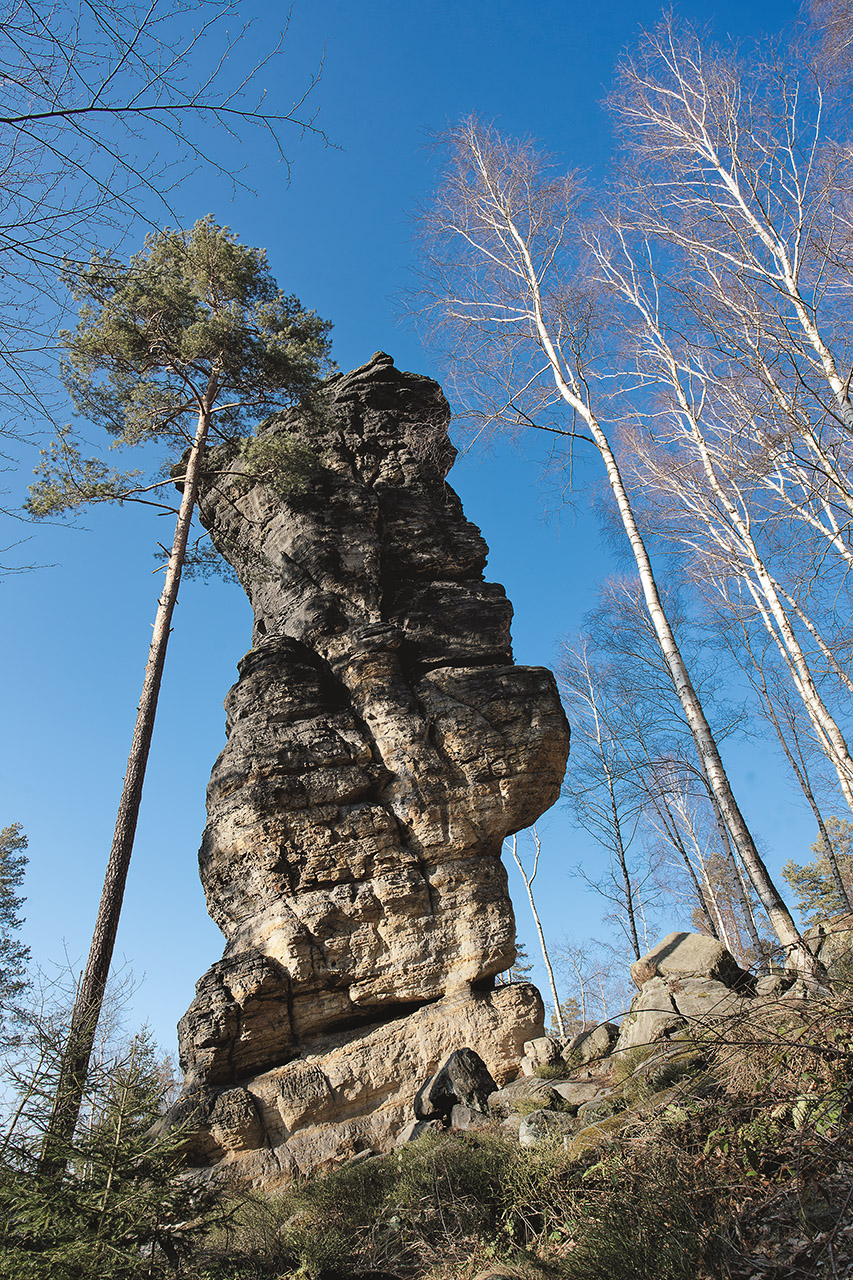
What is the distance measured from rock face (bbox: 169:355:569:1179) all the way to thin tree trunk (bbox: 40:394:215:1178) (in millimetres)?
1543

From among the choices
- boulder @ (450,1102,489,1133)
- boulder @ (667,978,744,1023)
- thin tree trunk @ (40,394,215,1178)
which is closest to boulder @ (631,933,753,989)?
boulder @ (667,978,744,1023)

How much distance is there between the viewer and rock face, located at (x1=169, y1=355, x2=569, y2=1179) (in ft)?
30.0

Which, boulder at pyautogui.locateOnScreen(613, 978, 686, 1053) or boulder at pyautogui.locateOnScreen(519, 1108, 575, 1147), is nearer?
boulder at pyautogui.locateOnScreen(519, 1108, 575, 1147)

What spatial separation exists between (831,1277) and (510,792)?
8.65 meters

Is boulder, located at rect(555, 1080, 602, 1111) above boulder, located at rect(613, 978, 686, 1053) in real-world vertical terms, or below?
below

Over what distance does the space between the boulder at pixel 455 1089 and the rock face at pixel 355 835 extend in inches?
36.3

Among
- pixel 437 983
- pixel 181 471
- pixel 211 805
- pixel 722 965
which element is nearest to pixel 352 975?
pixel 437 983

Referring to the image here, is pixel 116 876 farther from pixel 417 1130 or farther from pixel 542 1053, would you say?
pixel 542 1053

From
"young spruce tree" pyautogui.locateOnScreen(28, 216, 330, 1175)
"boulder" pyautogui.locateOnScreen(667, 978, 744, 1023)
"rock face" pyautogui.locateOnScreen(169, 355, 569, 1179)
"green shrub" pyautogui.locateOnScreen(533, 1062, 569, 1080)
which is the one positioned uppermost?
"young spruce tree" pyautogui.locateOnScreen(28, 216, 330, 1175)

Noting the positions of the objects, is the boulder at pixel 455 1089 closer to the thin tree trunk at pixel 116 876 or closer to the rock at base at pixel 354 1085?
the rock at base at pixel 354 1085

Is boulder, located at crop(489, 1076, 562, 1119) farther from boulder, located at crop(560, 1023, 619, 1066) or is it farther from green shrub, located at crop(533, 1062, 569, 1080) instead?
boulder, located at crop(560, 1023, 619, 1066)

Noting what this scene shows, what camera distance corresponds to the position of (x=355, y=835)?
10680 mm

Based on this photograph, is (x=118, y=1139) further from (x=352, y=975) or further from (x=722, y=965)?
(x=722, y=965)

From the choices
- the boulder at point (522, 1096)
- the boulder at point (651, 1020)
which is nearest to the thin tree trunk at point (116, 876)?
the boulder at point (522, 1096)
